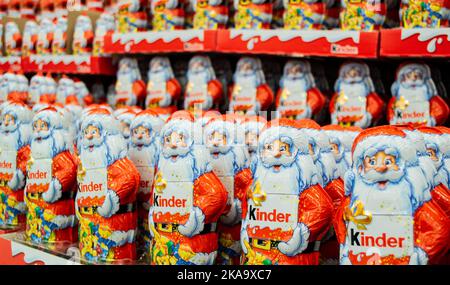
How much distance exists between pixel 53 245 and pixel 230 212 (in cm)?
91

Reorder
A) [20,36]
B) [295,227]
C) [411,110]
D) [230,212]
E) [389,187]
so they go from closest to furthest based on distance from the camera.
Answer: [389,187] → [295,227] → [230,212] → [411,110] → [20,36]

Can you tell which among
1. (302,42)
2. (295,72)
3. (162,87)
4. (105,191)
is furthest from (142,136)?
(162,87)

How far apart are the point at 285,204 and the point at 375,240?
0.33m

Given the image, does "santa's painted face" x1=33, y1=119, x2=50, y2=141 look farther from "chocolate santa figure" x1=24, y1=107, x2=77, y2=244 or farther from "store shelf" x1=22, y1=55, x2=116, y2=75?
"store shelf" x1=22, y1=55, x2=116, y2=75

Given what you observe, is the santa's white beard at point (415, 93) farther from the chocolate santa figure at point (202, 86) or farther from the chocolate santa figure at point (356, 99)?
the chocolate santa figure at point (202, 86)

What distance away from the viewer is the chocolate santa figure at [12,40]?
16.6 feet

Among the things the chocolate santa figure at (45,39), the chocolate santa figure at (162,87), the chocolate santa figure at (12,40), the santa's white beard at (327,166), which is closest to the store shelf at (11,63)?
the chocolate santa figure at (12,40)

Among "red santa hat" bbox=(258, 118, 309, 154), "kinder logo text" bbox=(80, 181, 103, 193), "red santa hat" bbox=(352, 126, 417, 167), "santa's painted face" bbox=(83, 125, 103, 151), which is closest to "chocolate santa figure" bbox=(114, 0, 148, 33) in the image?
"santa's painted face" bbox=(83, 125, 103, 151)

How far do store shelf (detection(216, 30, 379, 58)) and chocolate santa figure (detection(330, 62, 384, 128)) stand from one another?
9.2 inches

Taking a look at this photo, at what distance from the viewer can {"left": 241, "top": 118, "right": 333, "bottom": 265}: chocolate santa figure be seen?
6.45 feet

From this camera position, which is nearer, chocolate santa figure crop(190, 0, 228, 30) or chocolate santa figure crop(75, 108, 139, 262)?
chocolate santa figure crop(75, 108, 139, 262)

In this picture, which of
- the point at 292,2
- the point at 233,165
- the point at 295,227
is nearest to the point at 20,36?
the point at 292,2
